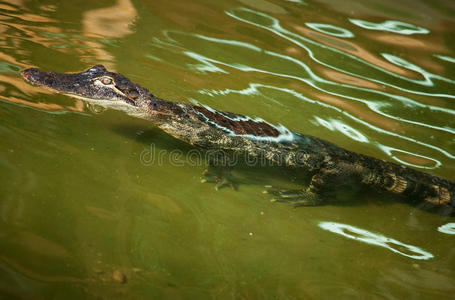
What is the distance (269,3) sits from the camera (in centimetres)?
865

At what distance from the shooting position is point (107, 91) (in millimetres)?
4934

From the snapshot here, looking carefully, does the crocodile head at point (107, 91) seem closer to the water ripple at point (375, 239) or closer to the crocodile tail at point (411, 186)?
the water ripple at point (375, 239)

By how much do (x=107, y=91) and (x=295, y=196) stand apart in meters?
2.93

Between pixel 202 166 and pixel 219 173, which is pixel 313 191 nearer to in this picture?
pixel 219 173

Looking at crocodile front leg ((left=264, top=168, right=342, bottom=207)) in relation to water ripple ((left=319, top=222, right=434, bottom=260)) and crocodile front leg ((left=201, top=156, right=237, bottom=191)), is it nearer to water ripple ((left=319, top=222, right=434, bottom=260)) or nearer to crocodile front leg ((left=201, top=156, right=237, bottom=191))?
water ripple ((left=319, top=222, right=434, bottom=260))

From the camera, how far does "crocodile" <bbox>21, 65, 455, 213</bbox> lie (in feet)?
16.4

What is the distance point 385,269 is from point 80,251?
129 inches

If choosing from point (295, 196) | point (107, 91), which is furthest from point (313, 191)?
point (107, 91)

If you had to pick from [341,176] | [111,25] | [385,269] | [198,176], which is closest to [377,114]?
[341,176]

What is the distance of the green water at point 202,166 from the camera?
341 cm

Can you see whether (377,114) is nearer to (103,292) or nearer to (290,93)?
(290,93)

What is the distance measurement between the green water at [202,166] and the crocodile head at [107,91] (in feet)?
0.87

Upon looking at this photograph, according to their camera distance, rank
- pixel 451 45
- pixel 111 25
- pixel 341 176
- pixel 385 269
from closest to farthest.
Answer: pixel 385 269
pixel 341 176
pixel 111 25
pixel 451 45

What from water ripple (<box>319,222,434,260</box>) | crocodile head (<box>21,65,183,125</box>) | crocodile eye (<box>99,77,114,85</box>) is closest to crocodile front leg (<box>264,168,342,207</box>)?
water ripple (<box>319,222,434,260</box>)
